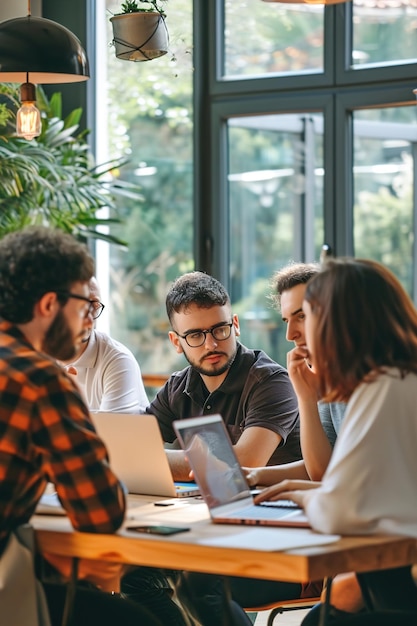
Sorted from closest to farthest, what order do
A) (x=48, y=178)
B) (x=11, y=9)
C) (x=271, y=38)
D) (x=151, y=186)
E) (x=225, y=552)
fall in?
(x=225, y=552), (x=48, y=178), (x=11, y=9), (x=271, y=38), (x=151, y=186)

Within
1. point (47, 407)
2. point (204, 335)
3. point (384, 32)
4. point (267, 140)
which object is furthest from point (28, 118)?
point (267, 140)

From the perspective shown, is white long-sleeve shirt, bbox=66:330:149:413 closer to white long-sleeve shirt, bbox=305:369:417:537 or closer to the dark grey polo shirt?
the dark grey polo shirt

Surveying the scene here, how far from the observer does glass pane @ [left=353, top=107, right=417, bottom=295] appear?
5703mm

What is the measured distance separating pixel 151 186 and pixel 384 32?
185 cm

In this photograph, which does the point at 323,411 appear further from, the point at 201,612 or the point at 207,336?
the point at 201,612

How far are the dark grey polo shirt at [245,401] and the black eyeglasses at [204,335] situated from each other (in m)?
0.10

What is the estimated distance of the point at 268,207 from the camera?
6324mm

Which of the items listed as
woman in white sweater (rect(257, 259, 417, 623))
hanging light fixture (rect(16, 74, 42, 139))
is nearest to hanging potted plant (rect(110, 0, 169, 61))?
hanging light fixture (rect(16, 74, 42, 139))

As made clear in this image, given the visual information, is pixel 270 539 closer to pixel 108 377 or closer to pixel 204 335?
pixel 204 335

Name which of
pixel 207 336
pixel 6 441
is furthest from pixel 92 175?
pixel 6 441

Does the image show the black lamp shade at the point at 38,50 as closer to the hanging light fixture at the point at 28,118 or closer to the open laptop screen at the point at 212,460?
the hanging light fixture at the point at 28,118

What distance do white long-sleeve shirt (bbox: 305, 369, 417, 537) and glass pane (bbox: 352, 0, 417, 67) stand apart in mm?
3463

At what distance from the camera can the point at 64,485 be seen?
88.1 inches

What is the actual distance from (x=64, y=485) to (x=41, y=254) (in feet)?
1.62
